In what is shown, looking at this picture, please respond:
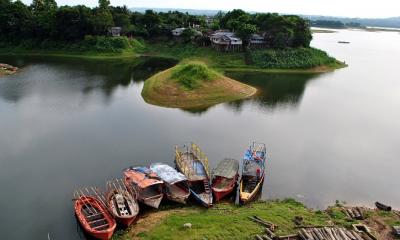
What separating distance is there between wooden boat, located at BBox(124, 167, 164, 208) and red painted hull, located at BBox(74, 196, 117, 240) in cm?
322

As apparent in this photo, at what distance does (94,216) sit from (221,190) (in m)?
11.4

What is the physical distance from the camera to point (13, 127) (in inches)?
1901

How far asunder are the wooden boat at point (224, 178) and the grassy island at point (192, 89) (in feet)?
88.2

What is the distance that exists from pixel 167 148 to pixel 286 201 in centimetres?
1636

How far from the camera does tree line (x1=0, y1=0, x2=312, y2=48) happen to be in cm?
10406

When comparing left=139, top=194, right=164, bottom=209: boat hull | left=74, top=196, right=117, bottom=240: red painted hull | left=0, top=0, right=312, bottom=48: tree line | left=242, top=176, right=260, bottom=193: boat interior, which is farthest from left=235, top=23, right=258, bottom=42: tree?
left=74, top=196, right=117, bottom=240: red painted hull

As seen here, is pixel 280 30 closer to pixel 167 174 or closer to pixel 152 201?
pixel 167 174

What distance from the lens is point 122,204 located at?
1207 inches

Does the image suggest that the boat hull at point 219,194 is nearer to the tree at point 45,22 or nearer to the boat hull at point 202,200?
the boat hull at point 202,200

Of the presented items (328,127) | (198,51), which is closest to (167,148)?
(328,127)

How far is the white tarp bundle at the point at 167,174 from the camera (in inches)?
1290

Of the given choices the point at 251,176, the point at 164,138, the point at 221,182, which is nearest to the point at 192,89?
the point at 164,138

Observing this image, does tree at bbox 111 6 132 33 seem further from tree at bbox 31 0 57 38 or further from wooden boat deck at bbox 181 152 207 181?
wooden boat deck at bbox 181 152 207 181

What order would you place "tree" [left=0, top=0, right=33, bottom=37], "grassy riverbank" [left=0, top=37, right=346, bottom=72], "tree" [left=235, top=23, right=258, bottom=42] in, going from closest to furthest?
1. "grassy riverbank" [left=0, top=37, right=346, bottom=72]
2. "tree" [left=235, top=23, right=258, bottom=42]
3. "tree" [left=0, top=0, right=33, bottom=37]
